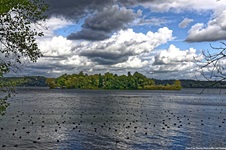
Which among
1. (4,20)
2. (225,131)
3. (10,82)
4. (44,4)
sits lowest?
(225,131)

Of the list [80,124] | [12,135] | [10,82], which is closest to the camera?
[10,82]

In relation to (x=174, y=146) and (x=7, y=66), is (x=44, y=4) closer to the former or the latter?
(x=7, y=66)

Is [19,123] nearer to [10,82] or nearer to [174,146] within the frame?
[174,146]

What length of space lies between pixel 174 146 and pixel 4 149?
24.2m

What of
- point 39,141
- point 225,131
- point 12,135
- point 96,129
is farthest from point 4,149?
point 225,131

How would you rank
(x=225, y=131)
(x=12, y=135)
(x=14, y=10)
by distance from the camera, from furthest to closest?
(x=225, y=131), (x=12, y=135), (x=14, y=10)

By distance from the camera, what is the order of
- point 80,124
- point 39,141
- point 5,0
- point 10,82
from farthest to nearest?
1. point 80,124
2. point 39,141
3. point 10,82
4. point 5,0

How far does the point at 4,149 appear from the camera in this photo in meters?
38.8

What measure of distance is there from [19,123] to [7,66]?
5041 cm

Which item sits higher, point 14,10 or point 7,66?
point 14,10

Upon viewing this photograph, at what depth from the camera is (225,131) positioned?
54.6 meters

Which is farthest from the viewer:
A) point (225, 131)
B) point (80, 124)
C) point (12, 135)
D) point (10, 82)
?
point (80, 124)

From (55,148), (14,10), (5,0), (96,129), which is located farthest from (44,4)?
(96,129)

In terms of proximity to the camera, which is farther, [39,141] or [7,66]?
[39,141]
